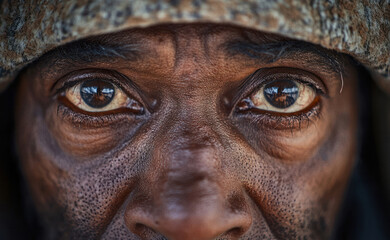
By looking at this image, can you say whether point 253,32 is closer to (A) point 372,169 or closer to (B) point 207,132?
(B) point 207,132

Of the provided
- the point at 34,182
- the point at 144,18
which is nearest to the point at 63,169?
the point at 34,182

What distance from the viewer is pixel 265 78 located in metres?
1.66

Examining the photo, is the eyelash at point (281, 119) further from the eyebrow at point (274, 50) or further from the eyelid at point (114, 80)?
the eyelid at point (114, 80)

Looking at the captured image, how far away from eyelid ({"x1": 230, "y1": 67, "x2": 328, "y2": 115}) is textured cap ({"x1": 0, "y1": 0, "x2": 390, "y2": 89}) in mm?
229

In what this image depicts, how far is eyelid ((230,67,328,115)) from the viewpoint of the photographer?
1.64 m

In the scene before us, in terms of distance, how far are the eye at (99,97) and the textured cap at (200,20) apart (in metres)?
0.23

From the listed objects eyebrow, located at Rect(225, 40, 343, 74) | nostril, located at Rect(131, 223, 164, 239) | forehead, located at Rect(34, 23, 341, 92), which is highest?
eyebrow, located at Rect(225, 40, 343, 74)

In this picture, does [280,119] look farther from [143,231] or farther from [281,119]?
[143,231]

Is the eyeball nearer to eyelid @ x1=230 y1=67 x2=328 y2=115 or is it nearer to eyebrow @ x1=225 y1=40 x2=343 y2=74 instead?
eyelid @ x1=230 y1=67 x2=328 y2=115

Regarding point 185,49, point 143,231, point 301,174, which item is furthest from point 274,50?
point 143,231

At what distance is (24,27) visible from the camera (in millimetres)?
1422

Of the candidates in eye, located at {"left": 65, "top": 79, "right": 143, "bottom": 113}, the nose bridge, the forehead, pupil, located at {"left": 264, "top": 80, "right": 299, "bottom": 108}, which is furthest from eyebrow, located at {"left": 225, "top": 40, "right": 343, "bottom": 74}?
eye, located at {"left": 65, "top": 79, "right": 143, "bottom": 113}

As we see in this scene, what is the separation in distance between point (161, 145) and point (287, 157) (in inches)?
19.6

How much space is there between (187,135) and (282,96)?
0.41 meters
